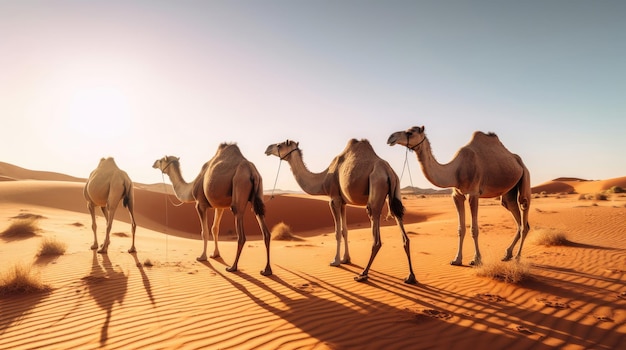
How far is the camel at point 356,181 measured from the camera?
22.9 ft

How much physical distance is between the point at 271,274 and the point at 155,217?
22.0 meters

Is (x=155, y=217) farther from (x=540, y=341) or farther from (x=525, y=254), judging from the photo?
(x=540, y=341)

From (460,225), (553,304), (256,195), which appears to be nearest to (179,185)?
(256,195)

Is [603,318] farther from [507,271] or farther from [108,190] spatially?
[108,190]

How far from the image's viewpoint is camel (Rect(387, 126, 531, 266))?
7875 mm

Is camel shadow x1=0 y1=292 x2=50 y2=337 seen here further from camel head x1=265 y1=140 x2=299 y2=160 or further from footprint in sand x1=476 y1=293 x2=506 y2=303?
footprint in sand x1=476 y1=293 x2=506 y2=303

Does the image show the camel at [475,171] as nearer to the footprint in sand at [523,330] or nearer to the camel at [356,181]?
the camel at [356,181]

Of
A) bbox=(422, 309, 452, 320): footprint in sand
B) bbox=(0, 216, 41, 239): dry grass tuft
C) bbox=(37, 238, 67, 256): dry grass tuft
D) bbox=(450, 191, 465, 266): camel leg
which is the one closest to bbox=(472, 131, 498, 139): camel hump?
bbox=(450, 191, 465, 266): camel leg

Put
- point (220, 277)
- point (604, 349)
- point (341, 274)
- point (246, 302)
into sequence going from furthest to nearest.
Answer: point (341, 274), point (220, 277), point (246, 302), point (604, 349)

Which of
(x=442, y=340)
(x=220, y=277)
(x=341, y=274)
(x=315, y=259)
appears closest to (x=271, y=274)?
(x=220, y=277)

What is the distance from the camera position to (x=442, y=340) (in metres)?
4.20

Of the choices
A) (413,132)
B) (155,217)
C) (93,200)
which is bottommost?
(155,217)

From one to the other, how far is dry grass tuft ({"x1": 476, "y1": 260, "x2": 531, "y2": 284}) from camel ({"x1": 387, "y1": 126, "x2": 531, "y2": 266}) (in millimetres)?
1087

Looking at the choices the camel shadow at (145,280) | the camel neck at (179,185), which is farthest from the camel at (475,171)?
the camel shadow at (145,280)
